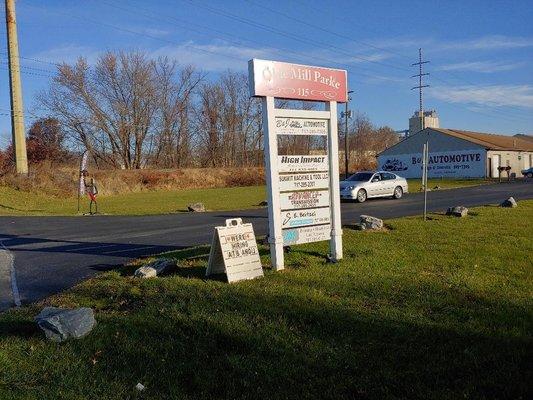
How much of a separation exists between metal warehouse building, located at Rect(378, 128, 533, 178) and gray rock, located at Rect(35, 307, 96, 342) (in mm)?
49830

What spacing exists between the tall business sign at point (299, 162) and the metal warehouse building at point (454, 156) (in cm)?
4537

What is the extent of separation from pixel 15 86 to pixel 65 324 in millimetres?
35763

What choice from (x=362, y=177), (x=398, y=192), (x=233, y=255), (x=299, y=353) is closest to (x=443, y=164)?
(x=398, y=192)

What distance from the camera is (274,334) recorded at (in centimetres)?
480

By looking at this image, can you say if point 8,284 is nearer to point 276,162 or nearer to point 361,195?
point 276,162

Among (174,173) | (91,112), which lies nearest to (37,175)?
(174,173)

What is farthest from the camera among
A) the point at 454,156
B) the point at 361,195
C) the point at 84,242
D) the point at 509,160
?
the point at 509,160

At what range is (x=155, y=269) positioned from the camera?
7.64 metres

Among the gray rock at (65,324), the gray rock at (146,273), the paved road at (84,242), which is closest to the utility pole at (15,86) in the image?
the paved road at (84,242)

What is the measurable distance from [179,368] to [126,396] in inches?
21.6

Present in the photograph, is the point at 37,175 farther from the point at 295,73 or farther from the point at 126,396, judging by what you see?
the point at 126,396

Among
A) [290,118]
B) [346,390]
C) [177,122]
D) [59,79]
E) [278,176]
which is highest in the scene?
[59,79]

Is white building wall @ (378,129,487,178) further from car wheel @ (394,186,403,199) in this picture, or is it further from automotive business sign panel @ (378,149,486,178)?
car wheel @ (394,186,403,199)

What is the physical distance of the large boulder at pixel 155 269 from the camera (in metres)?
7.45
